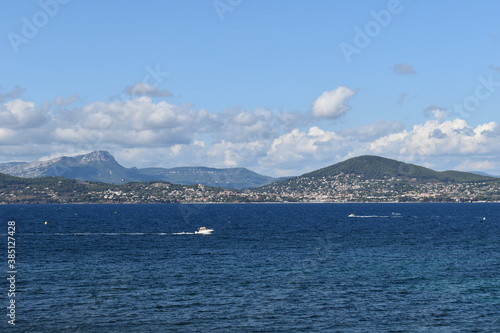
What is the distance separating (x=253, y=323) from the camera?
72.4 metres

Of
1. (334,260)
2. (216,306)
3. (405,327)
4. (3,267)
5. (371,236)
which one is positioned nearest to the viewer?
(405,327)

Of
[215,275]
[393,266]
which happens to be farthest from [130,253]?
[393,266]

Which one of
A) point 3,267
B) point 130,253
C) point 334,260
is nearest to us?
point 3,267

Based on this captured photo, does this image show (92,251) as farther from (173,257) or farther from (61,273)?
(61,273)

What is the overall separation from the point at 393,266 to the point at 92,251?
71913 millimetres

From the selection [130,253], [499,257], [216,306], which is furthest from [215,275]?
[499,257]

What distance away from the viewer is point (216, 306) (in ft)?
267

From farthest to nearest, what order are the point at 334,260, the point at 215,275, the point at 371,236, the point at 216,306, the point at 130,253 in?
the point at 371,236
the point at 130,253
the point at 334,260
the point at 215,275
the point at 216,306

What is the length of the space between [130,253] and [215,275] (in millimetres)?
40043

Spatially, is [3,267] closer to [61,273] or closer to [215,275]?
[61,273]

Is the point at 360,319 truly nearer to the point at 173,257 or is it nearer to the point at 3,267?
the point at 173,257

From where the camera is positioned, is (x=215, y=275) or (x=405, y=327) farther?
(x=215, y=275)

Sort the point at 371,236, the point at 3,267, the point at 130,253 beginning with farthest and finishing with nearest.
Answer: the point at 371,236 < the point at 130,253 < the point at 3,267

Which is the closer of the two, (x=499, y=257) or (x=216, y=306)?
(x=216, y=306)
